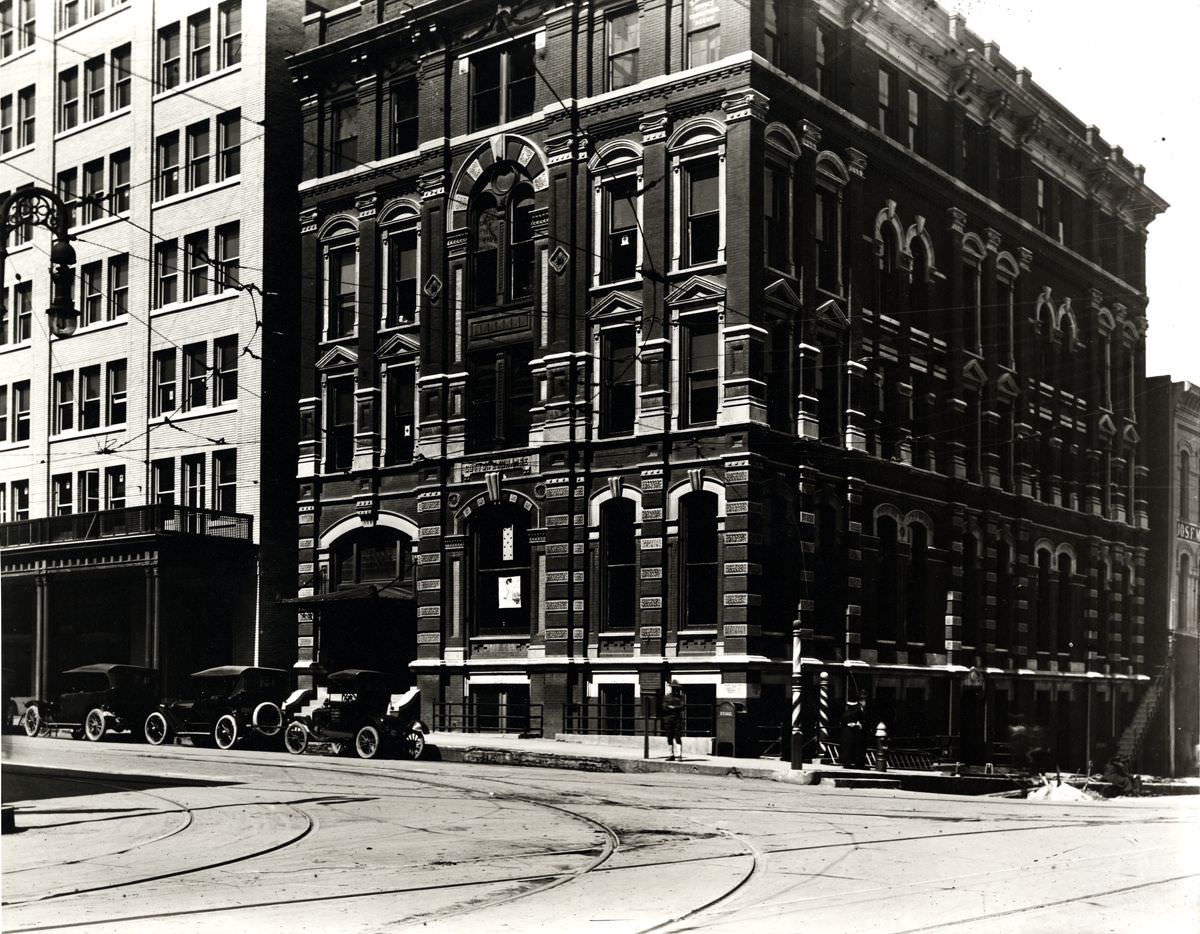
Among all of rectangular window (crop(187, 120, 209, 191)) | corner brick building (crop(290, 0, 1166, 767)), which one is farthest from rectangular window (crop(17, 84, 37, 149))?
corner brick building (crop(290, 0, 1166, 767))

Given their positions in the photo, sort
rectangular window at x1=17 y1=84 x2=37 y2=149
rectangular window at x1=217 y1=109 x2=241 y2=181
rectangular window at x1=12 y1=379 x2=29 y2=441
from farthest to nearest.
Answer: rectangular window at x1=217 y1=109 x2=241 y2=181
rectangular window at x1=12 y1=379 x2=29 y2=441
rectangular window at x1=17 y1=84 x2=37 y2=149

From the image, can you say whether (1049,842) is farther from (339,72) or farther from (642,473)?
(339,72)

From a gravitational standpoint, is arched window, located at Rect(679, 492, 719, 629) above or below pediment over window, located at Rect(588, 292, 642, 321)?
below

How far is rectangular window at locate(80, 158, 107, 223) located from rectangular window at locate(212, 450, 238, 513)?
5075mm

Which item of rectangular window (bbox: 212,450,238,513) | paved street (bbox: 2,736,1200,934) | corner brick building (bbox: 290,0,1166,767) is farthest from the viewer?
corner brick building (bbox: 290,0,1166,767)

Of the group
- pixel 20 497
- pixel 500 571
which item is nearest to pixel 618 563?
pixel 500 571

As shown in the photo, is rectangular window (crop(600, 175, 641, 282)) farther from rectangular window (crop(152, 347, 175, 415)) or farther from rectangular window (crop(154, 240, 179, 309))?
rectangular window (crop(154, 240, 179, 309))

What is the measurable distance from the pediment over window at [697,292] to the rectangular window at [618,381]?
1.56 metres

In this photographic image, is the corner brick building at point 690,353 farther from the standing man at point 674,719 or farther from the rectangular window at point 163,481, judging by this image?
the rectangular window at point 163,481

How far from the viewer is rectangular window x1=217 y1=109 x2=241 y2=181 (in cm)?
2403

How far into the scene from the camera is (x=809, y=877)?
46.0 ft

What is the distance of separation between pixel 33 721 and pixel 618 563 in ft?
51.7

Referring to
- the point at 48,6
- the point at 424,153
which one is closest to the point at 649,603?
the point at 424,153

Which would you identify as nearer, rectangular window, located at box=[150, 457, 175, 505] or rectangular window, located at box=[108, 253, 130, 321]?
rectangular window, located at box=[108, 253, 130, 321]
